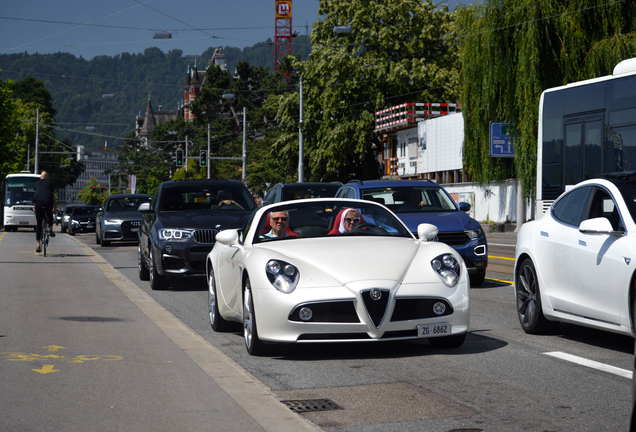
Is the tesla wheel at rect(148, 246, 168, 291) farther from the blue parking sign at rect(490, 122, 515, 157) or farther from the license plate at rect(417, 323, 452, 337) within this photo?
the blue parking sign at rect(490, 122, 515, 157)

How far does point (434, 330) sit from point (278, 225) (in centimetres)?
189

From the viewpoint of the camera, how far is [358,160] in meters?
55.8

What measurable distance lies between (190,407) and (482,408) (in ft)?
5.96

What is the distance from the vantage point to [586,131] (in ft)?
51.5

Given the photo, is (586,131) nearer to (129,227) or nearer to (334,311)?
(334,311)

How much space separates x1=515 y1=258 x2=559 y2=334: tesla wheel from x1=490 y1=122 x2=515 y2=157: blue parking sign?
22.4 m

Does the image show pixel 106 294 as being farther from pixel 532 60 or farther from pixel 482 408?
pixel 532 60

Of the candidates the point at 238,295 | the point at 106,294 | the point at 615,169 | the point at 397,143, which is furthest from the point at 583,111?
the point at 397,143

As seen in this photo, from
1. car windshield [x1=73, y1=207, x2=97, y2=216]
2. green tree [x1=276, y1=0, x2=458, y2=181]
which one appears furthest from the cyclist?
green tree [x1=276, y1=0, x2=458, y2=181]

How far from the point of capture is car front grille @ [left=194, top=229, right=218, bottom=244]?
13.4 m

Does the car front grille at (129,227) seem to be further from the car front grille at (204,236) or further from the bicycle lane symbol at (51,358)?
the bicycle lane symbol at (51,358)

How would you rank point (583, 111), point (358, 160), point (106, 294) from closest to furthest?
point (106, 294) → point (583, 111) → point (358, 160)

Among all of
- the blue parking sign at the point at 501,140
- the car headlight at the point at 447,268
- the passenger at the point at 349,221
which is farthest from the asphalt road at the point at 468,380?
the blue parking sign at the point at 501,140

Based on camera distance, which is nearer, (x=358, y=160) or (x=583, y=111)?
(x=583, y=111)
